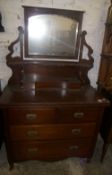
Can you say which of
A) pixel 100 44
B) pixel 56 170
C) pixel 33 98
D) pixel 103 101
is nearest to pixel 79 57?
pixel 100 44

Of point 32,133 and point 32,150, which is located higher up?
point 32,133

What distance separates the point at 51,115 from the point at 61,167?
0.74m

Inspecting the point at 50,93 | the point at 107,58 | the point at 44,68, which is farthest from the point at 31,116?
the point at 107,58

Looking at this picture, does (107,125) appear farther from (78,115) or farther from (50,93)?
(50,93)

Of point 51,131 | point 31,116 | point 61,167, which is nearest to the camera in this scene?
point 31,116

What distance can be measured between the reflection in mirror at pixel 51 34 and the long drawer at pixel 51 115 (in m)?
0.72

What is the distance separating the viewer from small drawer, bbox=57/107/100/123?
4.63ft

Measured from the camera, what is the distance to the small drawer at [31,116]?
1.34 meters

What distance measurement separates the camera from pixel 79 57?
1818mm

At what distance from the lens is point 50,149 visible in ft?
5.20

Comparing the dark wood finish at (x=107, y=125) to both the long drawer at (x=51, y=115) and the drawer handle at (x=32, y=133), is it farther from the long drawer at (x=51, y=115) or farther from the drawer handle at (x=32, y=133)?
the drawer handle at (x=32, y=133)

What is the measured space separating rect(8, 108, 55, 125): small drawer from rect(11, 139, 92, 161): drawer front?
285 millimetres

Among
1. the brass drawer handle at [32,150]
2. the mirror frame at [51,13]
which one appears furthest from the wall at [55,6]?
the brass drawer handle at [32,150]

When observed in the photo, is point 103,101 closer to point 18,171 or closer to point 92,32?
point 92,32
